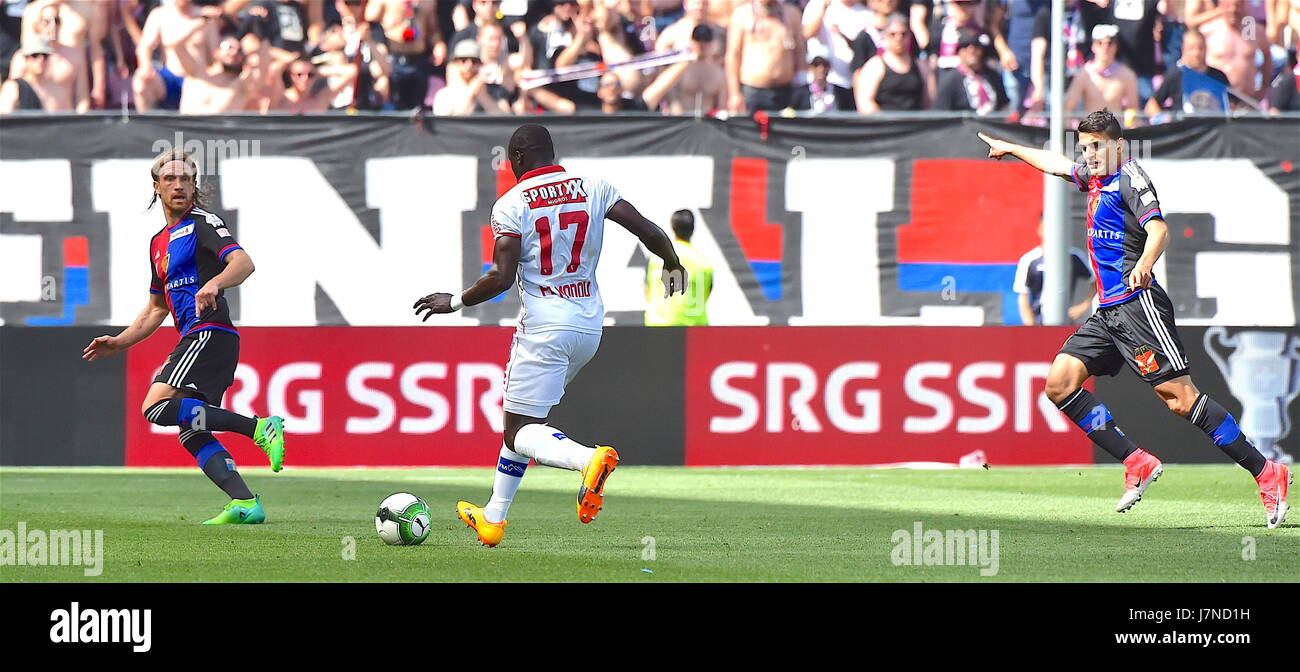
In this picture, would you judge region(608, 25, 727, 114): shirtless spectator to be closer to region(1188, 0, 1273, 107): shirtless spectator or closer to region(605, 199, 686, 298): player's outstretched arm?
region(1188, 0, 1273, 107): shirtless spectator

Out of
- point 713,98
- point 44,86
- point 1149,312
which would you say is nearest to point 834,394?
point 713,98

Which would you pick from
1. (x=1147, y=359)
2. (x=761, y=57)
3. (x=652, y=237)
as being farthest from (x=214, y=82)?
(x=1147, y=359)

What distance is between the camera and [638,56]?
19.8m

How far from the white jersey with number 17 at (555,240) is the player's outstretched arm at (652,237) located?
7 centimetres

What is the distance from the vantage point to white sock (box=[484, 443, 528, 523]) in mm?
9172

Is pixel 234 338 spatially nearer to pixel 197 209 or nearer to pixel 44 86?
pixel 197 209

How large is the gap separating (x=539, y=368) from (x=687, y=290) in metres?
8.13

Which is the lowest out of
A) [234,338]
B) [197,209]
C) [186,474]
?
[186,474]

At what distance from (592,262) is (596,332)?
34 cm

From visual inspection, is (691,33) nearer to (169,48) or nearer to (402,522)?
(169,48)

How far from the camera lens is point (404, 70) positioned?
19.5 m

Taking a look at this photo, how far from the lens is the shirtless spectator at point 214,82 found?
18875 millimetres

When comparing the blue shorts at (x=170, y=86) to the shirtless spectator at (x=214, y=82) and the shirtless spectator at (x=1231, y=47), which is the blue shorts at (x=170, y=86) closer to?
the shirtless spectator at (x=214, y=82)

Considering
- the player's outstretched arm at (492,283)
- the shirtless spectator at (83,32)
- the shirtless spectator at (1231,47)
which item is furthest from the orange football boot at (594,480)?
the shirtless spectator at (1231,47)
